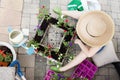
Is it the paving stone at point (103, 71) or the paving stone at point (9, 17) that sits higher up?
the paving stone at point (9, 17)

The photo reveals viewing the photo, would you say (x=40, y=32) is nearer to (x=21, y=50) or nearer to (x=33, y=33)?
(x=33, y=33)

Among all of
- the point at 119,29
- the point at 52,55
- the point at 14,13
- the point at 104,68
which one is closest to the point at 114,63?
the point at 104,68

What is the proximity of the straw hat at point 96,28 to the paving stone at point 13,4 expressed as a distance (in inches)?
33.5

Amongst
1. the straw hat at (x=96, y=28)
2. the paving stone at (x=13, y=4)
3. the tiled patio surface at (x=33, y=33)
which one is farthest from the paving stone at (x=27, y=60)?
the straw hat at (x=96, y=28)

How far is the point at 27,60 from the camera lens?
239 centimetres

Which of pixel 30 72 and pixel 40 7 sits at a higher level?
pixel 40 7

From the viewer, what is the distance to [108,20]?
5.99 feet

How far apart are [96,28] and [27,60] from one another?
87cm

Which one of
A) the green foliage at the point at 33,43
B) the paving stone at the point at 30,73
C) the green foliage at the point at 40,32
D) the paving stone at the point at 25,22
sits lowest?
A: the paving stone at the point at 30,73

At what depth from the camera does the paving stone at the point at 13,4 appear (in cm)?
247

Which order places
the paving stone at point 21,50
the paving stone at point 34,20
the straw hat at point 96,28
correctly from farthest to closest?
the paving stone at point 34,20 < the paving stone at point 21,50 < the straw hat at point 96,28

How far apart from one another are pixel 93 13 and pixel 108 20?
126mm

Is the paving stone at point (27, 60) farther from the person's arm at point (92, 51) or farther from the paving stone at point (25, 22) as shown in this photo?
the person's arm at point (92, 51)

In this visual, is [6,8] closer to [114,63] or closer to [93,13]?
[93,13]
